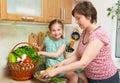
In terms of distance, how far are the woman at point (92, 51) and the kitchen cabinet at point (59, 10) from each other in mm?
355

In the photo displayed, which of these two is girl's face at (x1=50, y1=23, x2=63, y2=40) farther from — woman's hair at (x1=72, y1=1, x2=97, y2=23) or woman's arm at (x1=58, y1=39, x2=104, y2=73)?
woman's arm at (x1=58, y1=39, x2=104, y2=73)

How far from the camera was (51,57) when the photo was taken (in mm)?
1546

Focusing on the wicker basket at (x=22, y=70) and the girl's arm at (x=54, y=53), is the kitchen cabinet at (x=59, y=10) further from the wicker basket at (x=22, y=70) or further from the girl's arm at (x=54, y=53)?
the wicker basket at (x=22, y=70)

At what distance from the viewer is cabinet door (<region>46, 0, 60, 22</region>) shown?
1.50 m

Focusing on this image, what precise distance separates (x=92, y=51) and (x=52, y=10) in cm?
63

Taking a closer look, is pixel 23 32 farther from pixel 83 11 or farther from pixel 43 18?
pixel 83 11

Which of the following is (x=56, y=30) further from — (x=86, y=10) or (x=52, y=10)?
(x=86, y=10)

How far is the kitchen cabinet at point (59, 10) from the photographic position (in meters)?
1.51

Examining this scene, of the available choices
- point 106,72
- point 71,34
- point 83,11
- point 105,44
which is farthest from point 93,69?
point 71,34

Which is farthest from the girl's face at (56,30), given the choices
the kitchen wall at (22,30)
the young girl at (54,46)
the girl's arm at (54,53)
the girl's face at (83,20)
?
the girl's face at (83,20)

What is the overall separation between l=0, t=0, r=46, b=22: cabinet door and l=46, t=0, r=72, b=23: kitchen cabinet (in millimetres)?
77

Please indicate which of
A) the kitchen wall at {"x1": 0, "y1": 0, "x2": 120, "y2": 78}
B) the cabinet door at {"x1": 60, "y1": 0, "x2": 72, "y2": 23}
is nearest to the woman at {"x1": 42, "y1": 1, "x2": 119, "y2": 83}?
the cabinet door at {"x1": 60, "y1": 0, "x2": 72, "y2": 23}

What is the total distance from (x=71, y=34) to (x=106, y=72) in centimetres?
96

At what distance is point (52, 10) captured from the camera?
1.55 meters
